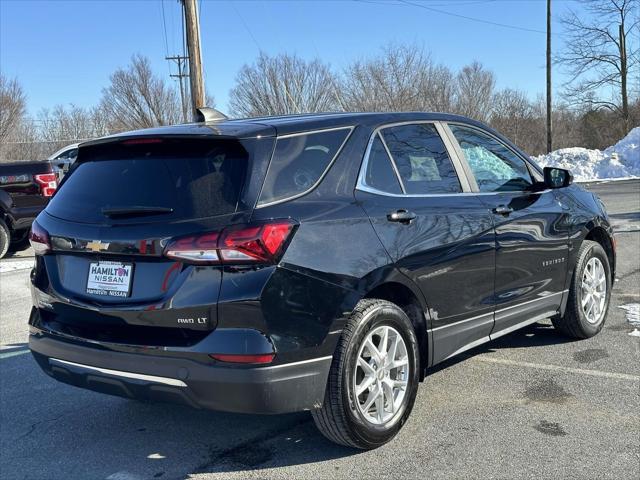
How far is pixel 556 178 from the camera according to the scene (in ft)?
16.3

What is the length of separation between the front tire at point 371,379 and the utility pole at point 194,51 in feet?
35.4

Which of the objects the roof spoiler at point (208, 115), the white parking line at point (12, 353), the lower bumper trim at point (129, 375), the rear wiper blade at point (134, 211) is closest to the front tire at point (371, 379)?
the lower bumper trim at point (129, 375)

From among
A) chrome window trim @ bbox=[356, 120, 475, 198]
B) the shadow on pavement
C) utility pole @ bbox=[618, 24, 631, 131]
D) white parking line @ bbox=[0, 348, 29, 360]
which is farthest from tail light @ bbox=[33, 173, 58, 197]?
utility pole @ bbox=[618, 24, 631, 131]

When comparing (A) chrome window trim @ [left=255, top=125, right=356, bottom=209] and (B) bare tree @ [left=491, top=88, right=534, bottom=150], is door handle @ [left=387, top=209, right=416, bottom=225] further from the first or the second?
(B) bare tree @ [left=491, top=88, right=534, bottom=150]

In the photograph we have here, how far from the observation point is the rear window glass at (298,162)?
318 centimetres

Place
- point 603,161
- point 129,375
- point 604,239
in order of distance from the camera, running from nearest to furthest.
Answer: point 129,375 → point 604,239 → point 603,161

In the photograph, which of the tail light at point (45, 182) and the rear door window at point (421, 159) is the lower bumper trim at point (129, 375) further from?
the tail light at point (45, 182)

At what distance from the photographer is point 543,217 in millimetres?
4793

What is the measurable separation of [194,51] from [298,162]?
1111 centimetres

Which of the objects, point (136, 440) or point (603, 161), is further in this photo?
point (603, 161)

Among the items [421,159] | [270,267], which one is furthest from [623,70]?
[270,267]

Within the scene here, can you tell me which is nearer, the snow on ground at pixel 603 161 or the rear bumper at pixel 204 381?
the rear bumper at pixel 204 381

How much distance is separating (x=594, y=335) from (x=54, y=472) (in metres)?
4.25

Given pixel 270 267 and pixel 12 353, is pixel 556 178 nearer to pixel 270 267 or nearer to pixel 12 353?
pixel 270 267
